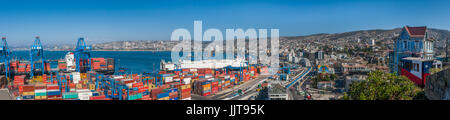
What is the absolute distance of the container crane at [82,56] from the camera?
18.1 metres

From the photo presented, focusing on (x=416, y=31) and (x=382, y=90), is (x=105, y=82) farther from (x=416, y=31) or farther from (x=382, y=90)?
(x=416, y=31)

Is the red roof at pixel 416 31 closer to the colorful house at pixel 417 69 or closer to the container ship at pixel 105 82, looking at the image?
the colorful house at pixel 417 69

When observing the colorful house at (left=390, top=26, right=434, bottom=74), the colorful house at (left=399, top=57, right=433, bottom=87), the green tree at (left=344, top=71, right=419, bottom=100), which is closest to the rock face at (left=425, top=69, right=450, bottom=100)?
the green tree at (left=344, top=71, right=419, bottom=100)

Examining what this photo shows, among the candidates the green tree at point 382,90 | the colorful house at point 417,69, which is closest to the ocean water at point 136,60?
the colorful house at point 417,69

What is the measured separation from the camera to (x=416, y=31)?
830 centimetres

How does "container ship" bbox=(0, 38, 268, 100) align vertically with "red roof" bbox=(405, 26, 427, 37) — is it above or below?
below

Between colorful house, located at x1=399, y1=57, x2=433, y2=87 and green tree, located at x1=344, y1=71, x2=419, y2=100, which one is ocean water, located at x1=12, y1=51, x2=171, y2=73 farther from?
green tree, located at x1=344, y1=71, x2=419, y2=100

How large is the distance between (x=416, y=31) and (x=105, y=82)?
11.5 metres

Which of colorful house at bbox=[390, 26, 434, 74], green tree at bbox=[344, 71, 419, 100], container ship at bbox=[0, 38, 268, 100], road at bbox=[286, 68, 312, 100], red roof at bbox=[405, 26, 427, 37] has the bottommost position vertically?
road at bbox=[286, 68, 312, 100]

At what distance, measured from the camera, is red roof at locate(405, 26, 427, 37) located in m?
8.11

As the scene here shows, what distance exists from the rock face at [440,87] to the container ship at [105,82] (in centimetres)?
762
